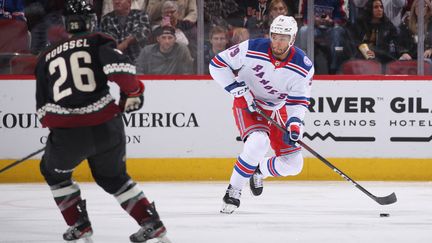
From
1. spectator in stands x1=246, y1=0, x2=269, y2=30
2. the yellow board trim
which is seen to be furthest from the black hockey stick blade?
spectator in stands x1=246, y1=0, x2=269, y2=30

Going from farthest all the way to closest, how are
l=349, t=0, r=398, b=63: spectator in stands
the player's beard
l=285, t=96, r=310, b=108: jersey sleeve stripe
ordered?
l=349, t=0, r=398, b=63: spectator in stands
l=285, t=96, r=310, b=108: jersey sleeve stripe
the player's beard

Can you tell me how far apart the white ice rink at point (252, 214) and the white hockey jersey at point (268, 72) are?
0.65 metres

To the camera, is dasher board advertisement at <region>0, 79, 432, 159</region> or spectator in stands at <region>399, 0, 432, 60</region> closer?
dasher board advertisement at <region>0, 79, 432, 159</region>

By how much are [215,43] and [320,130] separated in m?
1.04

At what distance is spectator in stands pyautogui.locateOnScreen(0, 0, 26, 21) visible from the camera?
7355mm

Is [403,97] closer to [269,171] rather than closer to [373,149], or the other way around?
[373,149]

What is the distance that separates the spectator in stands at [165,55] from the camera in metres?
7.39

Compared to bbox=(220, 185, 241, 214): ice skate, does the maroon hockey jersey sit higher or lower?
higher

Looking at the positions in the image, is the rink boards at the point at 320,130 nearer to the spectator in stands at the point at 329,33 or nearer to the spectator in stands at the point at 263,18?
the spectator in stands at the point at 329,33

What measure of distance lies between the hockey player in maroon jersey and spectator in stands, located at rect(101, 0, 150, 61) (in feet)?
11.5

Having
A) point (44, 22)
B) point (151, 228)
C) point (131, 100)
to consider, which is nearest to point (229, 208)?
point (151, 228)

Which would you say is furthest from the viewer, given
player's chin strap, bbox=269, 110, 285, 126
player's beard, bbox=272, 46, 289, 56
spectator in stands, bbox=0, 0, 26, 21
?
spectator in stands, bbox=0, 0, 26, 21

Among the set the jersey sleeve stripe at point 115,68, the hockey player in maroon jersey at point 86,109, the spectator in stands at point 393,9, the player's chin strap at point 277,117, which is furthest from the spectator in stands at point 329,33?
the jersey sleeve stripe at point 115,68

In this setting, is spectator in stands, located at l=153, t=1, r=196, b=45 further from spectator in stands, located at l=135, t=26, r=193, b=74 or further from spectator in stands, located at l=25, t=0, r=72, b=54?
spectator in stands, located at l=25, t=0, r=72, b=54
